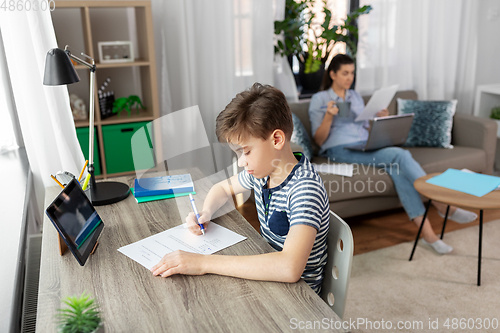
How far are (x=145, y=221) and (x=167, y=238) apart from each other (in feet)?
0.52

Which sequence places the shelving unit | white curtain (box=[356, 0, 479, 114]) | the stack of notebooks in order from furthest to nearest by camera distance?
white curtain (box=[356, 0, 479, 114])
the shelving unit
the stack of notebooks

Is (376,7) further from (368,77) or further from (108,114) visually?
(108,114)

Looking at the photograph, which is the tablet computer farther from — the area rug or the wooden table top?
the wooden table top

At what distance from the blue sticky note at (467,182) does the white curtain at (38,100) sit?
6.06ft

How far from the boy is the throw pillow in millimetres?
2081

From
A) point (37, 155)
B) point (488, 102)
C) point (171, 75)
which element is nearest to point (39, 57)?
point (37, 155)

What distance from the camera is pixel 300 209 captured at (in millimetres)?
1044

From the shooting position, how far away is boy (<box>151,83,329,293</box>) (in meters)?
0.98

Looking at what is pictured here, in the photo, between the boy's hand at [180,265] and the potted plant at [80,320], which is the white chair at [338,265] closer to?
the boy's hand at [180,265]

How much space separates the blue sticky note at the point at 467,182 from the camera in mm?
2074

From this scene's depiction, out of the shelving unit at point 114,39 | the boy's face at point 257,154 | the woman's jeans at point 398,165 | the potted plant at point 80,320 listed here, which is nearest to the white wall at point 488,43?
the woman's jeans at point 398,165

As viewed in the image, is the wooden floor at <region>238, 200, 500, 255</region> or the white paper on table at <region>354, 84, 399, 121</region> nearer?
the wooden floor at <region>238, 200, 500, 255</region>

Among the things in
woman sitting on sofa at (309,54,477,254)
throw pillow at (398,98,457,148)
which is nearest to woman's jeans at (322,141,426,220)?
woman sitting on sofa at (309,54,477,254)

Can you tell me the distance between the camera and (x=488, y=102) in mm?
3555
